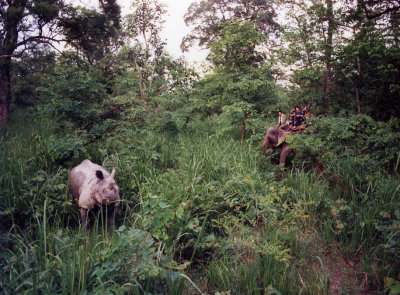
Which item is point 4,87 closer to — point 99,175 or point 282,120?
point 99,175

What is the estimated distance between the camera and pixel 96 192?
358 cm

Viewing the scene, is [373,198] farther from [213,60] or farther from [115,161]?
[213,60]

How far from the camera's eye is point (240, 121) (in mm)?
7098

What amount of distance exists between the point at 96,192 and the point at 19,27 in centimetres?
419

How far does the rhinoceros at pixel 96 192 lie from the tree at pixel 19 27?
3.01 m

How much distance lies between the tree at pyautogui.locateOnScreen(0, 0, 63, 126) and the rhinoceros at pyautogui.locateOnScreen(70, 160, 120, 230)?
3.01m

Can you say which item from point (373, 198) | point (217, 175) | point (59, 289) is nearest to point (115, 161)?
point (217, 175)

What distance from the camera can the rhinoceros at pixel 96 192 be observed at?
354 cm

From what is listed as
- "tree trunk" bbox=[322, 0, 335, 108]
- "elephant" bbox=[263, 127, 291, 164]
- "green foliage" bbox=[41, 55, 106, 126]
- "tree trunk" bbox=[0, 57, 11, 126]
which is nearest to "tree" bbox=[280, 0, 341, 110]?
"tree trunk" bbox=[322, 0, 335, 108]

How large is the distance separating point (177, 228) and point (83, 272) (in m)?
1.43

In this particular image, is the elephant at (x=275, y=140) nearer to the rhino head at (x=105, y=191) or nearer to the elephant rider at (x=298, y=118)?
the elephant rider at (x=298, y=118)

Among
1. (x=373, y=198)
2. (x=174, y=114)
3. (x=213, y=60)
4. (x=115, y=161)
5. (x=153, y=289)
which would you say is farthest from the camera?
(x=213, y=60)

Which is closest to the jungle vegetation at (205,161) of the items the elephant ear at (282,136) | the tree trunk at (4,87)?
the tree trunk at (4,87)

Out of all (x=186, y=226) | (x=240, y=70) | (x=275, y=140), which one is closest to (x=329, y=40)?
(x=275, y=140)
